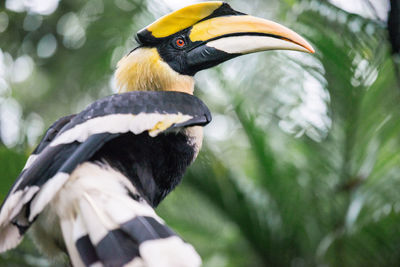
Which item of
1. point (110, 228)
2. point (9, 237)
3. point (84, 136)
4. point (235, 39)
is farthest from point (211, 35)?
point (9, 237)

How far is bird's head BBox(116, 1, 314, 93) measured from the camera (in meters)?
1.95

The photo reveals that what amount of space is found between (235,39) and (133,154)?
22.1 inches

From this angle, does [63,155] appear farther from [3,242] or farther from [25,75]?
[25,75]

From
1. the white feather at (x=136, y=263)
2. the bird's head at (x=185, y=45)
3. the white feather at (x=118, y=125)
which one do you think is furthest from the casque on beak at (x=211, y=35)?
A: the white feather at (x=136, y=263)

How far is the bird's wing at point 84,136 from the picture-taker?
1452mm

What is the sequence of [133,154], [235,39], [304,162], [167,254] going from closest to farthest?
[167,254] < [133,154] < [235,39] < [304,162]

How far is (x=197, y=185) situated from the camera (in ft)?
9.47

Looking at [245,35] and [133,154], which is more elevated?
[245,35]

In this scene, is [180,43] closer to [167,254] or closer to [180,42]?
[180,42]

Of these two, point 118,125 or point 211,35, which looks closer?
point 118,125

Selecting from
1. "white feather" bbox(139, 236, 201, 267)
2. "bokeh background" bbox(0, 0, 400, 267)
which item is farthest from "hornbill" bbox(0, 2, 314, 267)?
"bokeh background" bbox(0, 0, 400, 267)

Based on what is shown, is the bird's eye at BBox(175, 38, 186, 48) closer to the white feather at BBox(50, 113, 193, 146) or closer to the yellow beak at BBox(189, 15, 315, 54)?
the yellow beak at BBox(189, 15, 315, 54)

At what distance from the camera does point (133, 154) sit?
177cm

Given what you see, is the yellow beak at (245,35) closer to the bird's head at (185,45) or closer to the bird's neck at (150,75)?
the bird's head at (185,45)
